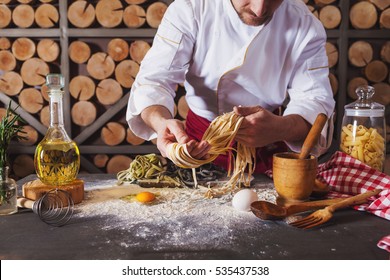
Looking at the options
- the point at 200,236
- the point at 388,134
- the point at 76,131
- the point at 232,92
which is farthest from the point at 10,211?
the point at 388,134

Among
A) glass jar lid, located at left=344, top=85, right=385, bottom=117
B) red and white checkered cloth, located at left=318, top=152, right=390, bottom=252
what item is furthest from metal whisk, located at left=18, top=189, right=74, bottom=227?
glass jar lid, located at left=344, top=85, right=385, bottom=117

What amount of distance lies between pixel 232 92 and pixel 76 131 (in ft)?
8.16

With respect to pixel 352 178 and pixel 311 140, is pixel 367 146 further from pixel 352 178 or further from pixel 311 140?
pixel 311 140

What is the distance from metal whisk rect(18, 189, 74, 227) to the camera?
1.36 metres

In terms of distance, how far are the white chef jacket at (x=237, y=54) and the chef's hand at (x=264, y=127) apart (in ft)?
0.37

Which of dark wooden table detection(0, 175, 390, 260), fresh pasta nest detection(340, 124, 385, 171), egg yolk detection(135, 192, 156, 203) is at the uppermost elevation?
fresh pasta nest detection(340, 124, 385, 171)

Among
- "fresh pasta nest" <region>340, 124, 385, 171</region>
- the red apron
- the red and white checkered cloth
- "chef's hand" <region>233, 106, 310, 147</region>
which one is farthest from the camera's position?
the red apron

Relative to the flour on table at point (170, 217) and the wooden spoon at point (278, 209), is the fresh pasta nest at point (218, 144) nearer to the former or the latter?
the flour on table at point (170, 217)

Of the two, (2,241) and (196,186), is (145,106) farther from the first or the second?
(2,241)

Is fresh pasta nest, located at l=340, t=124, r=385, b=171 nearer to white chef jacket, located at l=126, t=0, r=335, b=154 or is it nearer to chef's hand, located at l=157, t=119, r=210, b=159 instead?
white chef jacket, located at l=126, t=0, r=335, b=154

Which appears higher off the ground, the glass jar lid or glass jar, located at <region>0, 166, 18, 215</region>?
the glass jar lid

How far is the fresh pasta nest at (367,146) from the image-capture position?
1.88 m

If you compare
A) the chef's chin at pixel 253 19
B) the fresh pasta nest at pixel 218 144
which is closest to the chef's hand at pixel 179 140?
the fresh pasta nest at pixel 218 144

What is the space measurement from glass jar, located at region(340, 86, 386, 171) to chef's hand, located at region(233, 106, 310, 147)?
247 millimetres
